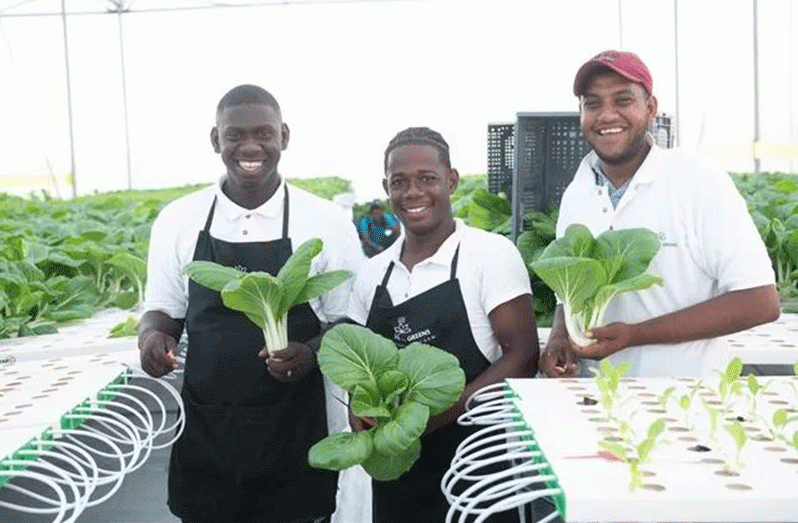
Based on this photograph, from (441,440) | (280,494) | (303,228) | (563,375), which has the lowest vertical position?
(280,494)

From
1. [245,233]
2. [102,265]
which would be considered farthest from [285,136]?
[102,265]

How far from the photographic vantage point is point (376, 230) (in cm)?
780

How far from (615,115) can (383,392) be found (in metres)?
0.83

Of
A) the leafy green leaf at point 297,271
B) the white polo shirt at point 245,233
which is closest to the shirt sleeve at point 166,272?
the white polo shirt at point 245,233

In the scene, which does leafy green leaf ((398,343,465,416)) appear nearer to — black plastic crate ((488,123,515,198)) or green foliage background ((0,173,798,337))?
green foliage background ((0,173,798,337))

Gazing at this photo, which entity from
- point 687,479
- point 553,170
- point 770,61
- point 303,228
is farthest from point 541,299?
point 770,61

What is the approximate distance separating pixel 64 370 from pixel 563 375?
4.12 feet

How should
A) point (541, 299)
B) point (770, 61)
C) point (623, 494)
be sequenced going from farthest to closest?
point (770, 61)
point (541, 299)
point (623, 494)

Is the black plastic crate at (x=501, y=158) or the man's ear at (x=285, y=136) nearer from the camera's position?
the man's ear at (x=285, y=136)

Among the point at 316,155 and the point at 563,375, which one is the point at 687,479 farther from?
the point at 316,155

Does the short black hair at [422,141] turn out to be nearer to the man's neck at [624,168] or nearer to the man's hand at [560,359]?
the man's neck at [624,168]

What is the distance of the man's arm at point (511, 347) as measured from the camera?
2.29 m

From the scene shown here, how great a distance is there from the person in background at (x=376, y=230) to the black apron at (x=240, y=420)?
201 inches

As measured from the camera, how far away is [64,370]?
255cm
